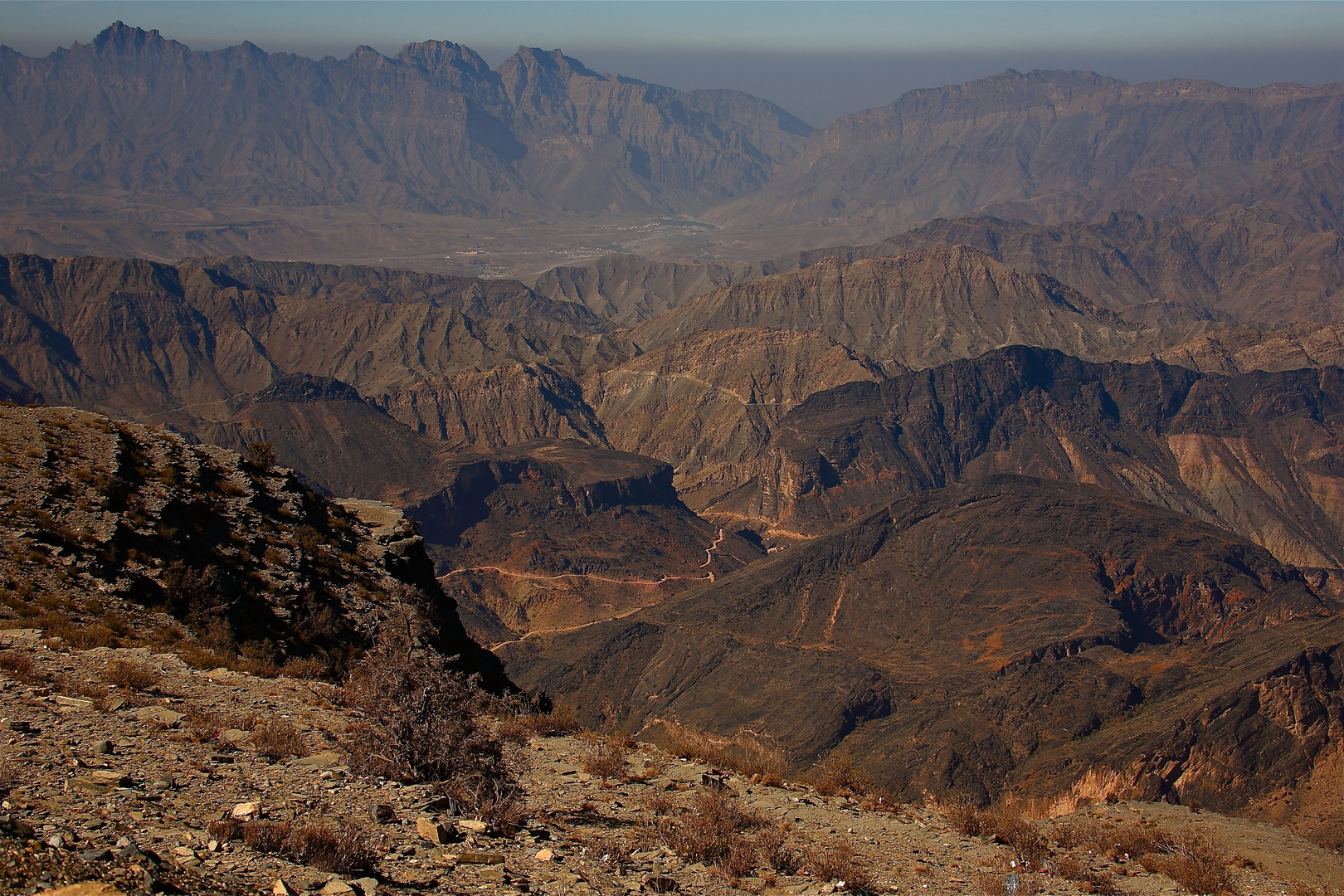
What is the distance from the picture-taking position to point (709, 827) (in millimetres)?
13953

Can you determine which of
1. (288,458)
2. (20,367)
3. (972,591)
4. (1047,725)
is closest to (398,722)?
(1047,725)

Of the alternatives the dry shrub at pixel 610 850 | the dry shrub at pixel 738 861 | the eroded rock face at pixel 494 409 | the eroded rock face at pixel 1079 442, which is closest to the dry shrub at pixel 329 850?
the dry shrub at pixel 610 850

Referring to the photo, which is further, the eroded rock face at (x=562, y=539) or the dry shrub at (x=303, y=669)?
the eroded rock face at (x=562, y=539)

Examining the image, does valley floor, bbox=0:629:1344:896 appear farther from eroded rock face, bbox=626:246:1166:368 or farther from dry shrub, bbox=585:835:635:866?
eroded rock face, bbox=626:246:1166:368

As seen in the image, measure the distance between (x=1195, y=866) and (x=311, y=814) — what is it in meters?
12.3

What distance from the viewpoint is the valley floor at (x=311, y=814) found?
990 cm

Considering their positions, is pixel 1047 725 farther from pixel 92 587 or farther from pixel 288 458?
pixel 288 458

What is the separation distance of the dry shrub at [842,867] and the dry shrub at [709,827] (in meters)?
1.05

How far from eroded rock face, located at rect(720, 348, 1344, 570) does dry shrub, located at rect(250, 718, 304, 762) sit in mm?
97692

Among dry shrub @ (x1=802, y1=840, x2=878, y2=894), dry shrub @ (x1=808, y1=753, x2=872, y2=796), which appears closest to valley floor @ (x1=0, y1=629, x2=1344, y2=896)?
dry shrub @ (x1=802, y1=840, x2=878, y2=894)

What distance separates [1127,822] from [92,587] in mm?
19871

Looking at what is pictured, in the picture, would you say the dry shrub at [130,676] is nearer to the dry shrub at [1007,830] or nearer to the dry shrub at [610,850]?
the dry shrub at [610,850]

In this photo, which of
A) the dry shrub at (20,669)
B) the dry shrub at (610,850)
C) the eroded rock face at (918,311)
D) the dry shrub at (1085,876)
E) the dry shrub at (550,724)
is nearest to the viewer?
the dry shrub at (610,850)

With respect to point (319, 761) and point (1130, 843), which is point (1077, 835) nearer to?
point (1130, 843)
